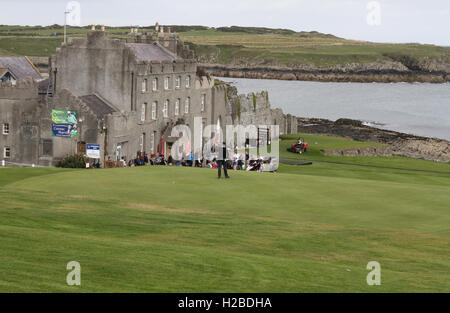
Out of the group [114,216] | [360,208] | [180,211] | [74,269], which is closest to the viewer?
[74,269]

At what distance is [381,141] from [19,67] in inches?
2113

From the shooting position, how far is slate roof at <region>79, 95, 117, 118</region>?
5972 centimetres

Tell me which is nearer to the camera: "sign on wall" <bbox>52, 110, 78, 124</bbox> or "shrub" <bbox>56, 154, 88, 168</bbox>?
"shrub" <bbox>56, 154, 88, 168</bbox>

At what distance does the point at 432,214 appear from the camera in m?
27.5

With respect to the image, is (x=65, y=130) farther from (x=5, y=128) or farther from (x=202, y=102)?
(x=202, y=102)

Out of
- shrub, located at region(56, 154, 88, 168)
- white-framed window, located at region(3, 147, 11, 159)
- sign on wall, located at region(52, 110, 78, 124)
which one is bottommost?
shrub, located at region(56, 154, 88, 168)

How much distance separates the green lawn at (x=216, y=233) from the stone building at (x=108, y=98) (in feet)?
57.3

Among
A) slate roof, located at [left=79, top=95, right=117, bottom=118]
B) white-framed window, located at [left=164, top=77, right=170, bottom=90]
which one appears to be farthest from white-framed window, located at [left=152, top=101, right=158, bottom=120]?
slate roof, located at [left=79, top=95, right=117, bottom=118]

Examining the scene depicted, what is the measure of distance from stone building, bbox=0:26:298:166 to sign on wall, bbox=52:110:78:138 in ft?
1.05

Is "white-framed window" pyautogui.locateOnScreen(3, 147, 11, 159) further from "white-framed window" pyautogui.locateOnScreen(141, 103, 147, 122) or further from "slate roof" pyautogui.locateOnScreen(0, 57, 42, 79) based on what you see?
"slate roof" pyautogui.locateOnScreen(0, 57, 42, 79)

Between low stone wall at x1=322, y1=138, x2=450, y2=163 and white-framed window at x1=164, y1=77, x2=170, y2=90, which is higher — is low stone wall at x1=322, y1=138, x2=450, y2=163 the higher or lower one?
the lower one
